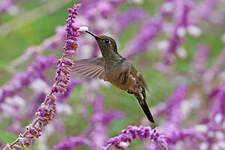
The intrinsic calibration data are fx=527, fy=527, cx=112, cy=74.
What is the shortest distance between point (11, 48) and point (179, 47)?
162cm

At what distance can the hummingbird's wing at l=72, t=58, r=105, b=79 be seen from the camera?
91.0 inches

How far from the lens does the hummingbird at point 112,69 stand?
228 cm

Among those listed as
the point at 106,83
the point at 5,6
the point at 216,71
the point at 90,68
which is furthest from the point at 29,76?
the point at 216,71

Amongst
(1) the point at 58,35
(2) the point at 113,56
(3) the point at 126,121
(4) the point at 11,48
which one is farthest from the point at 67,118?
(2) the point at 113,56

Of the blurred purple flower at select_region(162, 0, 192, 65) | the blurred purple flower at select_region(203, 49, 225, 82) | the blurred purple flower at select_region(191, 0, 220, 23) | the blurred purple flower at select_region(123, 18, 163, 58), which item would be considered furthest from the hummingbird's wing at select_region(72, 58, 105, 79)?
the blurred purple flower at select_region(191, 0, 220, 23)

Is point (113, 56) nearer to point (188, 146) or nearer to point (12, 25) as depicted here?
point (188, 146)

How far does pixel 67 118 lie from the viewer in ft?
12.3

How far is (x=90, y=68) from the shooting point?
240cm

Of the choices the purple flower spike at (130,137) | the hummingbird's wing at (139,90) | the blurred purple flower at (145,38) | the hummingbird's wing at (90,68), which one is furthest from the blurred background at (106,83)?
the purple flower spike at (130,137)

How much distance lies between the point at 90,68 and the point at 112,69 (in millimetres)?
126

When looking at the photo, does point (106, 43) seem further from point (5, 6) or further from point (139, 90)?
point (5, 6)

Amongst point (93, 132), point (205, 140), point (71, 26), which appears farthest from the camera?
point (93, 132)

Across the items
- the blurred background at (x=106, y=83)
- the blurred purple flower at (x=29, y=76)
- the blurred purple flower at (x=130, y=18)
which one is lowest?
the blurred purple flower at (x=29, y=76)

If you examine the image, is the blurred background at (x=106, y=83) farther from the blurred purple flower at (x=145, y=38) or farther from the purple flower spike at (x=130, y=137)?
the purple flower spike at (x=130, y=137)
